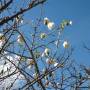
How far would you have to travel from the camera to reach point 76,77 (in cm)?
1016

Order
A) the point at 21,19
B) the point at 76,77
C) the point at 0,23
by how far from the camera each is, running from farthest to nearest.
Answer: the point at 76,77
the point at 21,19
the point at 0,23

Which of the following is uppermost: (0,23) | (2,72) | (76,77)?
(76,77)

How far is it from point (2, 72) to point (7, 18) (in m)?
2.90

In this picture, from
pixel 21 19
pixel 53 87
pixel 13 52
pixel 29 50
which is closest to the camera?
pixel 21 19

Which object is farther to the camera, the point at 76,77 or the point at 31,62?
the point at 76,77

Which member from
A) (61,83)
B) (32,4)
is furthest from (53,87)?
(32,4)

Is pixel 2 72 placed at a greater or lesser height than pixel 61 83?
lesser

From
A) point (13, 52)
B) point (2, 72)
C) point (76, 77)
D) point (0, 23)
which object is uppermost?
point (76, 77)

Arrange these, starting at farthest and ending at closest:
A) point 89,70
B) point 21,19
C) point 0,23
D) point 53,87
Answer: point 89,70, point 53,87, point 21,19, point 0,23

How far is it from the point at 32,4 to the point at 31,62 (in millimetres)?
3922

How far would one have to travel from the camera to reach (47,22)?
318 inches

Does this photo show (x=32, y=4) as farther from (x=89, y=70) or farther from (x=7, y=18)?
(x=89, y=70)

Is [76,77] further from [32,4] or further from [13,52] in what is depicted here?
[32,4]

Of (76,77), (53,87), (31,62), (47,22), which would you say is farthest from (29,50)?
(76,77)
